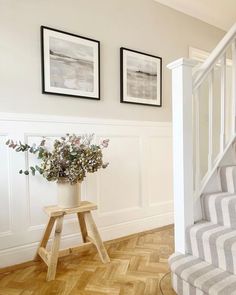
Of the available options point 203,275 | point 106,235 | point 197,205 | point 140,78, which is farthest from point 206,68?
point 106,235

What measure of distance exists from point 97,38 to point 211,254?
2019 millimetres

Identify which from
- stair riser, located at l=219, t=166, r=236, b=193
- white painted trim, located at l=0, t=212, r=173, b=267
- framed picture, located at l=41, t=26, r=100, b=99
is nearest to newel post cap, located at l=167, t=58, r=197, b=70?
stair riser, located at l=219, t=166, r=236, b=193

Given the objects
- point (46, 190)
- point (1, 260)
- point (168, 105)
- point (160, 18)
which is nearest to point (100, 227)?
point (46, 190)

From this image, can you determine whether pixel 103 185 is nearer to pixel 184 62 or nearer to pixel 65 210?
pixel 65 210

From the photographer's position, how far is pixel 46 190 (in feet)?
6.97

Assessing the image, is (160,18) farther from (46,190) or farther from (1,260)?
(1,260)

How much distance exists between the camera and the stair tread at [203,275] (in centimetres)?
121

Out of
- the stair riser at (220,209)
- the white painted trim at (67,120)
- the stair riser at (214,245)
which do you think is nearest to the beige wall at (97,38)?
the white painted trim at (67,120)

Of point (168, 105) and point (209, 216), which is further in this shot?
point (168, 105)

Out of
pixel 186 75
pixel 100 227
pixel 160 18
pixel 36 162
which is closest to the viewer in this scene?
pixel 186 75

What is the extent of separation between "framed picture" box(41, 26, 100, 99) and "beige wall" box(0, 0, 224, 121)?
2.3 inches

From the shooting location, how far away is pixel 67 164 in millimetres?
1810

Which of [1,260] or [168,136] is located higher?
[168,136]

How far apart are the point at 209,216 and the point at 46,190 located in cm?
131
